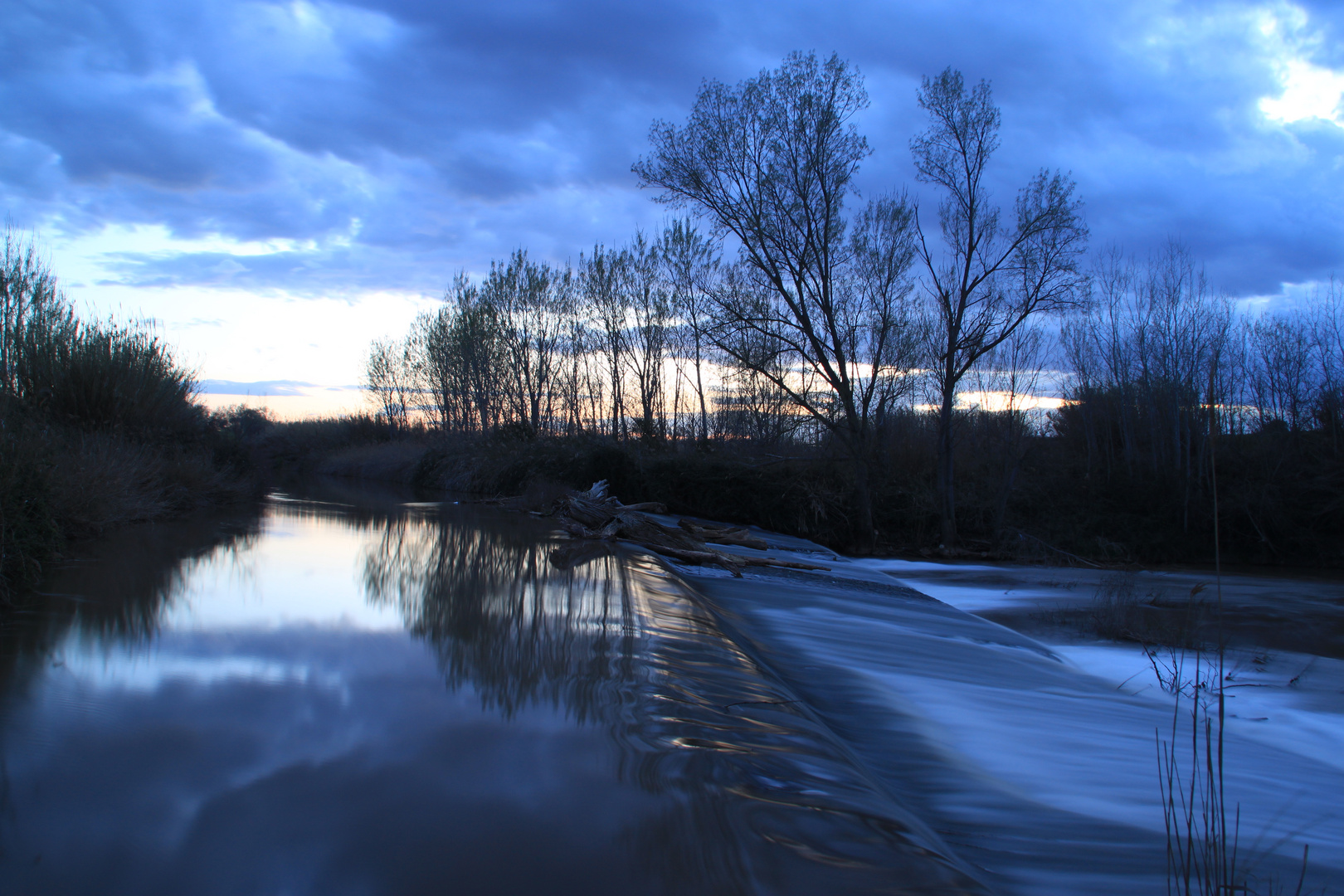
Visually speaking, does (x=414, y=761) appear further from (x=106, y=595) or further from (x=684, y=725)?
(x=106, y=595)

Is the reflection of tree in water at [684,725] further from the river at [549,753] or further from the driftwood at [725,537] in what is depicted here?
the driftwood at [725,537]

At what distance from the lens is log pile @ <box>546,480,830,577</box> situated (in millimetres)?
12070

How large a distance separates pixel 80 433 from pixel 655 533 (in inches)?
A: 372

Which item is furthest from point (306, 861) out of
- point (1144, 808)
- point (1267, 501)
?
point (1267, 501)

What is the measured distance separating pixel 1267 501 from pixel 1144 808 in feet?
69.2

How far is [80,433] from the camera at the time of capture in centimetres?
1201

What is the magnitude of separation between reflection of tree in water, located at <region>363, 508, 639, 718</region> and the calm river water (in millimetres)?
44

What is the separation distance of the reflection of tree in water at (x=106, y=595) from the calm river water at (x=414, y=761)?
0.14ft

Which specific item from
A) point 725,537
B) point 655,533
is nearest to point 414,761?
point 655,533

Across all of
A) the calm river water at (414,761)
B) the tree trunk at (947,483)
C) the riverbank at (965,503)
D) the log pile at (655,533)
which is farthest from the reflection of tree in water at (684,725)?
the tree trunk at (947,483)

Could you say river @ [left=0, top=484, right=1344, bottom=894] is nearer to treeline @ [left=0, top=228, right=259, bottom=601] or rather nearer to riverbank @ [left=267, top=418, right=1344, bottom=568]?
treeline @ [left=0, top=228, right=259, bottom=601]

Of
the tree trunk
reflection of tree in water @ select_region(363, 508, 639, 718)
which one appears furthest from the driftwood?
the tree trunk

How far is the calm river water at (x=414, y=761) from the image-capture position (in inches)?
112

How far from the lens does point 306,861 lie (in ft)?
9.32
